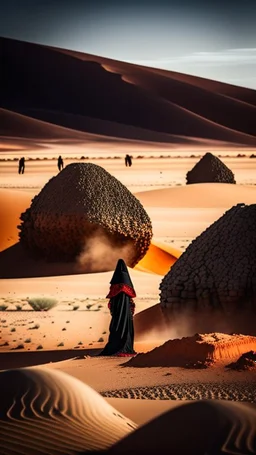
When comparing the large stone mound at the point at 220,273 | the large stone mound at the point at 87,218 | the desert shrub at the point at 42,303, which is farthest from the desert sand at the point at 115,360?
the large stone mound at the point at 220,273

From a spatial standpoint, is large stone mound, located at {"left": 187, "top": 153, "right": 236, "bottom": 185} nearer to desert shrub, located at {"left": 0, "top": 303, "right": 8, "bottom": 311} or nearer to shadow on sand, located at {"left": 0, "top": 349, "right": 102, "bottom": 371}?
desert shrub, located at {"left": 0, "top": 303, "right": 8, "bottom": 311}

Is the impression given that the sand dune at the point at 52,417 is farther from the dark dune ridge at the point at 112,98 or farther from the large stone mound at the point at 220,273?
the dark dune ridge at the point at 112,98

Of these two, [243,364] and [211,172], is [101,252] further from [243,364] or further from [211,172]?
[211,172]

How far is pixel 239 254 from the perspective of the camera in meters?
14.9

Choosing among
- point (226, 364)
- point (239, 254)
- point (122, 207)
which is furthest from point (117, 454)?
point (122, 207)

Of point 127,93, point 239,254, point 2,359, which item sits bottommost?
point 2,359

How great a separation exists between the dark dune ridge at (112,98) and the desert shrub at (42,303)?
400 ft

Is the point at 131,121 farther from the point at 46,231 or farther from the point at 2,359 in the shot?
the point at 2,359

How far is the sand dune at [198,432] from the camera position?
668 cm

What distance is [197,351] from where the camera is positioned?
12.7 meters

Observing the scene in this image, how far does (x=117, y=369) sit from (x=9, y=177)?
5274 centimetres

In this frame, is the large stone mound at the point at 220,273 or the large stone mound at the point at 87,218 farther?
the large stone mound at the point at 87,218

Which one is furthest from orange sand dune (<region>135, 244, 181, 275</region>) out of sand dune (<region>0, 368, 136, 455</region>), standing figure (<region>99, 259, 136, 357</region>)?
sand dune (<region>0, 368, 136, 455</region>)

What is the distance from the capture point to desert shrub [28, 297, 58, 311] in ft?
65.9
